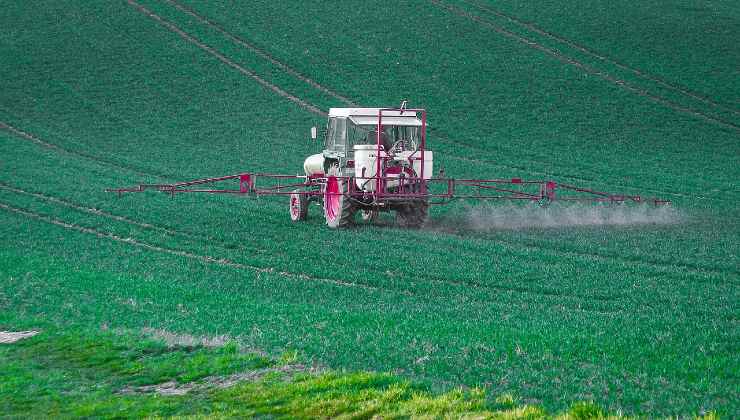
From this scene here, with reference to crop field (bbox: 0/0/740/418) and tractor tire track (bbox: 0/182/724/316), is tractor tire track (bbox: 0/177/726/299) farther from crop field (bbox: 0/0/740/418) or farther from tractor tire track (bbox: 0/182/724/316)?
crop field (bbox: 0/0/740/418)

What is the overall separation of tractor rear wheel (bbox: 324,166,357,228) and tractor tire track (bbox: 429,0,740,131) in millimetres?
27056

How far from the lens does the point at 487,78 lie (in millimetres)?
50812

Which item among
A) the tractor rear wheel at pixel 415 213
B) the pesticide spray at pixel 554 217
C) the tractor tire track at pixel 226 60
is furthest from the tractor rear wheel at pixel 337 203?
the tractor tire track at pixel 226 60

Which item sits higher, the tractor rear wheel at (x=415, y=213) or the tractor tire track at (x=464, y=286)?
the tractor rear wheel at (x=415, y=213)

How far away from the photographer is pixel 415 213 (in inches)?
951

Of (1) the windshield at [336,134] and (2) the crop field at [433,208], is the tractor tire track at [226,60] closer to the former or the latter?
(2) the crop field at [433,208]

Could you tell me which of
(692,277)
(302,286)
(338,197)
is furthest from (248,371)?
(338,197)

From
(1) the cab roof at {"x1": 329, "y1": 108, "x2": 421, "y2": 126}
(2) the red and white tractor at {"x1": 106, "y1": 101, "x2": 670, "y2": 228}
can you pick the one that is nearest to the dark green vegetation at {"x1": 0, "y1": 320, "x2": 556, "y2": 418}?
(2) the red and white tractor at {"x1": 106, "y1": 101, "x2": 670, "y2": 228}

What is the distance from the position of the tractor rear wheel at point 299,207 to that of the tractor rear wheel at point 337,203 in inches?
54.2

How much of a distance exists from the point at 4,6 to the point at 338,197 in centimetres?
4400

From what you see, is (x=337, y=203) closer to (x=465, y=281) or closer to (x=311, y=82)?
(x=465, y=281)

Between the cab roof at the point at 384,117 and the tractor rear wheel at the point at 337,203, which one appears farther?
the cab roof at the point at 384,117

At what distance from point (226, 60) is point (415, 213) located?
31.2 m

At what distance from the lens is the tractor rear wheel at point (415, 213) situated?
23938mm
